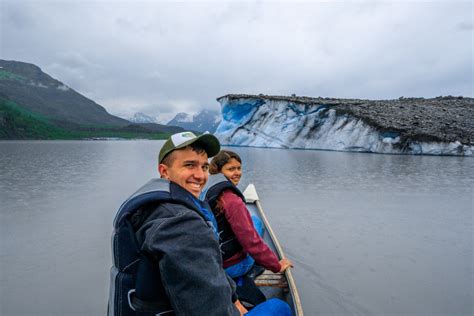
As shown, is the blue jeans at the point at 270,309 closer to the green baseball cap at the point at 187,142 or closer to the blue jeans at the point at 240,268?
the blue jeans at the point at 240,268

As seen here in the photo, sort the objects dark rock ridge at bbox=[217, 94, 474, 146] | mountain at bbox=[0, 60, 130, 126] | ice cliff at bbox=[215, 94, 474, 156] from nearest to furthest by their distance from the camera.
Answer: dark rock ridge at bbox=[217, 94, 474, 146]
ice cliff at bbox=[215, 94, 474, 156]
mountain at bbox=[0, 60, 130, 126]

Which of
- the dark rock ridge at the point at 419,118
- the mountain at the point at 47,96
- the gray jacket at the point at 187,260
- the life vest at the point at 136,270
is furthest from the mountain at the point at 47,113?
the gray jacket at the point at 187,260

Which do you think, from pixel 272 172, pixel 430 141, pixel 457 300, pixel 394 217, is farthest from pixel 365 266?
pixel 430 141

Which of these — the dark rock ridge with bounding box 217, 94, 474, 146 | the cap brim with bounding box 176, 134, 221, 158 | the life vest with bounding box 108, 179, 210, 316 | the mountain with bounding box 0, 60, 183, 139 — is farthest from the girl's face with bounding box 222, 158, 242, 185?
the mountain with bounding box 0, 60, 183, 139

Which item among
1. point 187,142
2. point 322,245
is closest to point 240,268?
point 187,142

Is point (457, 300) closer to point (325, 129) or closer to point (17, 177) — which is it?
point (17, 177)

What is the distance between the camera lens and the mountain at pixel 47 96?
128 metres

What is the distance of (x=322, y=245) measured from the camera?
Result: 4.90m

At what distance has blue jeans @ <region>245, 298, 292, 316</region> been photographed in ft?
6.16

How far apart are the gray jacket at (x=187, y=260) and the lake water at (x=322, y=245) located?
2.58 meters

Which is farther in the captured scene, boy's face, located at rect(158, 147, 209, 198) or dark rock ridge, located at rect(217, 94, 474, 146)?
dark rock ridge, located at rect(217, 94, 474, 146)

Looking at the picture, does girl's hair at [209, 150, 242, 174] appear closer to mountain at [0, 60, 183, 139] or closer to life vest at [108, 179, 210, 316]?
life vest at [108, 179, 210, 316]

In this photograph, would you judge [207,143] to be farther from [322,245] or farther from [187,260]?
[322,245]

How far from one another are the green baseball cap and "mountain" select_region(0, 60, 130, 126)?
5541 inches
